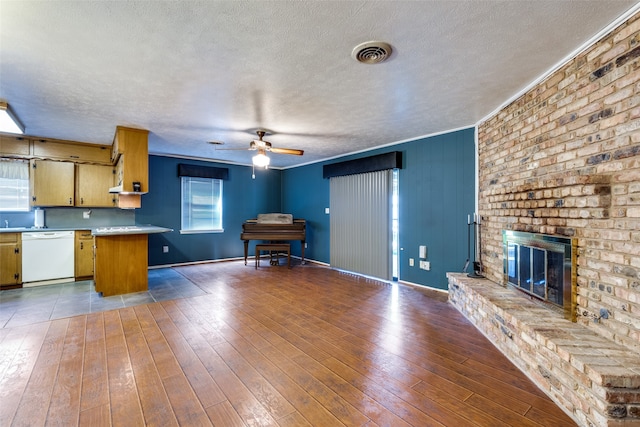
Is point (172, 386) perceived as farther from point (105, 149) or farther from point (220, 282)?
point (105, 149)

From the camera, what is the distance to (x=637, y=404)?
143cm

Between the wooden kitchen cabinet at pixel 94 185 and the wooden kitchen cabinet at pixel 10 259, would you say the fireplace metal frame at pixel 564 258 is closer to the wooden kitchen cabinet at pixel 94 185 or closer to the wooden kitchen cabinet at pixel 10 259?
the wooden kitchen cabinet at pixel 94 185

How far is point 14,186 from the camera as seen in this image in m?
4.50

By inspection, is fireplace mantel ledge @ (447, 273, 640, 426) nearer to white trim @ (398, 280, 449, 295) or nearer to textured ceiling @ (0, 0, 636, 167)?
white trim @ (398, 280, 449, 295)

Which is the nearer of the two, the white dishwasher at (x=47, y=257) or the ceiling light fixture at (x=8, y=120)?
the ceiling light fixture at (x=8, y=120)

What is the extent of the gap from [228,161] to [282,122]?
3.18 metres

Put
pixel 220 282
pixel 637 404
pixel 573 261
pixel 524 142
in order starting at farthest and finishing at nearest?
pixel 220 282 → pixel 524 142 → pixel 573 261 → pixel 637 404

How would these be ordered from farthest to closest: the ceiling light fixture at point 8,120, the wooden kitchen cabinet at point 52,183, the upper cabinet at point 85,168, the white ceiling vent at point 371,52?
the wooden kitchen cabinet at point 52,183 < the upper cabinet at point 85,168 < the ceiling light fixture at point 8,120 < the white ceiling vent at point 371,52

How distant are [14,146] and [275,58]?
480cm

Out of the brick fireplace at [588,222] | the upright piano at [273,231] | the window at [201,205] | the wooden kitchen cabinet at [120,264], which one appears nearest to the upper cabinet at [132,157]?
the wooden kitchen cabinet at [120,264]

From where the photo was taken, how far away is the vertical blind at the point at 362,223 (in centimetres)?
486

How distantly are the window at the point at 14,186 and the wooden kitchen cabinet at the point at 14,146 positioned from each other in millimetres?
188

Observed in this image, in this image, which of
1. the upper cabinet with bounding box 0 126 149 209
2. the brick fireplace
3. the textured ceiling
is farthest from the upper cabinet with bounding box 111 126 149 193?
the brick fireplace

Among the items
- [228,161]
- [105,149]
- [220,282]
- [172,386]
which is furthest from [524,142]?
[105,149]
